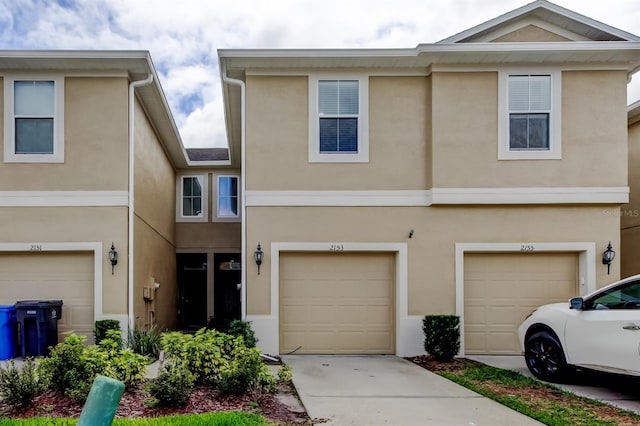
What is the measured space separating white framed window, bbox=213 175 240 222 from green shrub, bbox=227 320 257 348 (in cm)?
746

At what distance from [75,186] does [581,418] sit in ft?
29.1

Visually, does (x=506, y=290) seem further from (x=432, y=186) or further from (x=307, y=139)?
(x=307, y=139)

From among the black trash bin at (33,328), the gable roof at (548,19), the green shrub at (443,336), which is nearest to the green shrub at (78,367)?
the black trash bin at (33,328)

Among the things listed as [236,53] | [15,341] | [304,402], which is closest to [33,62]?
[236,53]

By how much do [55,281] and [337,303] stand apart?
534cm

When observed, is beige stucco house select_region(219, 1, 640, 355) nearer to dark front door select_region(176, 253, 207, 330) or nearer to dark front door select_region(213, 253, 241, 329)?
dark front door select_region(213, 253, 241, 329)

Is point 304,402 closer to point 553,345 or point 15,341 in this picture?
point 553,345

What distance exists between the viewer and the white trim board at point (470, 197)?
9.58 meters

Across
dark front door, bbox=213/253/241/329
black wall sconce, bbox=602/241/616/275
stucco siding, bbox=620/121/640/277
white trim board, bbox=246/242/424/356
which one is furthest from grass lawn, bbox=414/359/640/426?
dark front door, bbox=213/253/241/329

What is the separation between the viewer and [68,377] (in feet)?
18.3

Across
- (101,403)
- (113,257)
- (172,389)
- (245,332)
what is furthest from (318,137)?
(101,403)

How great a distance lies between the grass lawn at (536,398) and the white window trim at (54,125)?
25.9ft

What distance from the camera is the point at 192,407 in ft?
17.7

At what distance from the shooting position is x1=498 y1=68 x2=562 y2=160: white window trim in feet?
31.7
